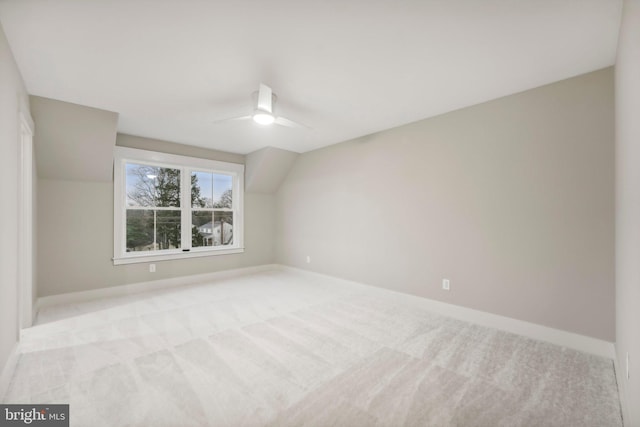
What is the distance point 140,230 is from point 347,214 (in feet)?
11.4

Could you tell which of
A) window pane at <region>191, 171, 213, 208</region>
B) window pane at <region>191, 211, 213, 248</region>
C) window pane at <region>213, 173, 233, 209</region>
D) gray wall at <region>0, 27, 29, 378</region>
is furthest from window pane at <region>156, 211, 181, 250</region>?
gray wall at <region>0, 27, 29, 378</region>

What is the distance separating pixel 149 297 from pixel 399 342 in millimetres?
3558

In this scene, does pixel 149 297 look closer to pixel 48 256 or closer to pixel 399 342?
pixel 48 256

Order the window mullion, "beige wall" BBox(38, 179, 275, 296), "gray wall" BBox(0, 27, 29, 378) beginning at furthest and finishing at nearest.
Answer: the window mullion, "beige wall" BBox(38, 179, 275, 296), "gray wall" BBox(0, 27, 29, 378)

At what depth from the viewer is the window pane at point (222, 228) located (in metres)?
5.22

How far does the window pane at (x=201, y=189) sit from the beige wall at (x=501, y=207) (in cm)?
267

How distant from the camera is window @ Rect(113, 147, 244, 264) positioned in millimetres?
4109

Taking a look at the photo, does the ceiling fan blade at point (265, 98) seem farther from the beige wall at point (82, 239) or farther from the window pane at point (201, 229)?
the window pane at point (201, 229)

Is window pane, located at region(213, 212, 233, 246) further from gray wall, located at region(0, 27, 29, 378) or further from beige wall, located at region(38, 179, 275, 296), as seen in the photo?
gray wall, located at region(0, 27, 29, 378)

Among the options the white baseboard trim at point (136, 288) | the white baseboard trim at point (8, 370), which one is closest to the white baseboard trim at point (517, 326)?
the white baseboard trim at point (136, 288)

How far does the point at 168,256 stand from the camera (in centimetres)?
445

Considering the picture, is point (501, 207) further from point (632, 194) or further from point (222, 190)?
point (222, 190)

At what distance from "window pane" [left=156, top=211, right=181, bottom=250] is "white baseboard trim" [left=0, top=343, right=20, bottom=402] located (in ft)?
7.83

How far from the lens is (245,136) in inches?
167
